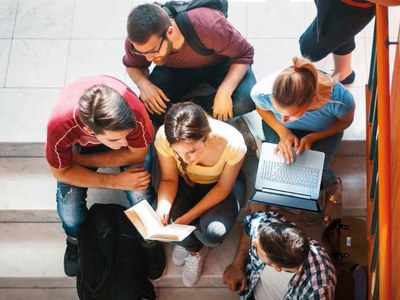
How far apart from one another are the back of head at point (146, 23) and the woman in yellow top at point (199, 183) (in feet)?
1.22

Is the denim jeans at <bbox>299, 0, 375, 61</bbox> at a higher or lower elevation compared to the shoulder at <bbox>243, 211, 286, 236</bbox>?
higher

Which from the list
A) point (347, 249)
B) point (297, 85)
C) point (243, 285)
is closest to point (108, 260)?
point (243, 285)

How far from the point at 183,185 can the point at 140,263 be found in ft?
1.62

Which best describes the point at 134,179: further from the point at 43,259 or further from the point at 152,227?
the point at 43,259

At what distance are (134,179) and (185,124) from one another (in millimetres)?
590

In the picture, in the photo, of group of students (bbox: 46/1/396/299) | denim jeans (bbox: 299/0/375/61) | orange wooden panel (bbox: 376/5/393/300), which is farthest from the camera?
denim jeans (bbox: 299/0/375/61)

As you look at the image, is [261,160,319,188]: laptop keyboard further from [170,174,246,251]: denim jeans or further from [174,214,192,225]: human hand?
[174,214,192,225]: human hand

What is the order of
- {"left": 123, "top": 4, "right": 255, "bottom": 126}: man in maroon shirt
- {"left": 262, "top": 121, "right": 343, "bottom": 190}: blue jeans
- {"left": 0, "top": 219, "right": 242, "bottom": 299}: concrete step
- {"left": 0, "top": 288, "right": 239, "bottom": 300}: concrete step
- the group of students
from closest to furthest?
the group of students, {"left": 123, "top": 4, "right": 255, "bottom": 126}: man in maroon shirt, {"left": 262, "top": 121, "right": 343, "bottom": 190}: blue jeans, {"left": 0, "top": 219, "right": 242, "bottom": 299}: concrete step, {"left": 0, "top": 288, "right": 239, "bottom": 300}: concrete step

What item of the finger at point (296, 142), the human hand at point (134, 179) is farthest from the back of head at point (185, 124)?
the finger at point (296, 142)

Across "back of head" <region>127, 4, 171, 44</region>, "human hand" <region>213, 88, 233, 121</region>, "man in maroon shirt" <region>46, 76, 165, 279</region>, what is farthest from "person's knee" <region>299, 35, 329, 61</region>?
"man in maroon shirt" <region>46, 76, 165, 279</region>

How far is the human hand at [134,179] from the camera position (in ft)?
11.1

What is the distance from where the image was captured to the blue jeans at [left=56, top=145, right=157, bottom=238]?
346cm

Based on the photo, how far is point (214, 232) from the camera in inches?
133

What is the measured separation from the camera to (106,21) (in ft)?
14.1
